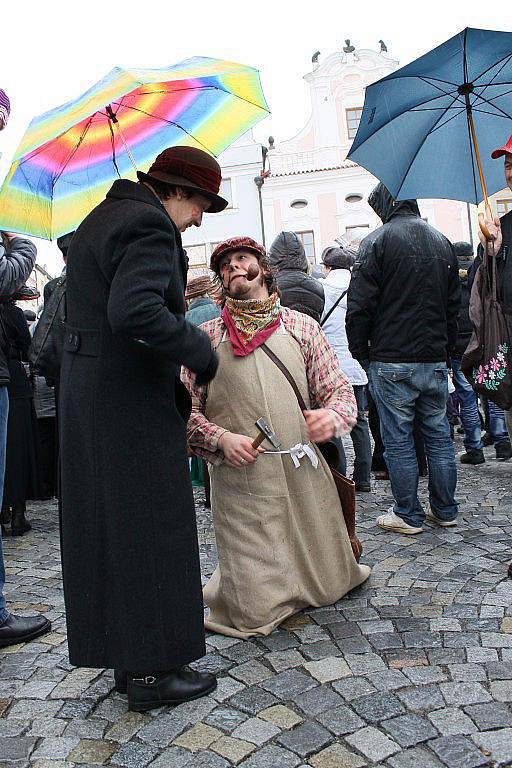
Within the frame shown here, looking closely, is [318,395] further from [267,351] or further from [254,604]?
[254,604]

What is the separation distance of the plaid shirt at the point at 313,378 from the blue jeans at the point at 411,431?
1228 mm

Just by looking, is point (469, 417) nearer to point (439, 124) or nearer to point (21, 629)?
point (439, 124)

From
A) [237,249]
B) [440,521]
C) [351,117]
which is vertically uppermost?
[351,117]

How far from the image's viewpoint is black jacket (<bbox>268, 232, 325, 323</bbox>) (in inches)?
227

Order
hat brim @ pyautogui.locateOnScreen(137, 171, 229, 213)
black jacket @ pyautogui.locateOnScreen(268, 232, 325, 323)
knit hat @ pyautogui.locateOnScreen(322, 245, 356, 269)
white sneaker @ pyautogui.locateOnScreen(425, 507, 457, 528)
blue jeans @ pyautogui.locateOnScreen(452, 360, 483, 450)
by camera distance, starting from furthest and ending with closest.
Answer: blue jeans @ pyautogui.locateOnScreen(452, 360, 483, 450)
knit hat @ pyautogui.locateOnScreen(322, 245, 356, 269)
black jacket @ pyautogui.locateOnScreen(268, 232, 325, 323)
white sneaker @ pyautogui.locateOnScreen(425, 507, 457, 528)
hat brim @ pyautogui.locateOnScreen(137, 171, 229, 213)

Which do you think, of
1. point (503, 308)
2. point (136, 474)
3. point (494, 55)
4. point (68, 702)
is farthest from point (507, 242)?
point (68, 702)

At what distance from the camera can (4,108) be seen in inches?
131

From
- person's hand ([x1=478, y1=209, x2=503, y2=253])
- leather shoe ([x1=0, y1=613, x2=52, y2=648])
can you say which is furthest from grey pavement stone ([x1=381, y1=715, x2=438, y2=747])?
person's hand ([x1=478, y1=209, x2=503, y2=253])

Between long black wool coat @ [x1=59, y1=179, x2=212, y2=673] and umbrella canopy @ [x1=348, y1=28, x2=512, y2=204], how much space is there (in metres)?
2.28

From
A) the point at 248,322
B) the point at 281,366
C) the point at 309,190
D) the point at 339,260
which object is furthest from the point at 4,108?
the point at 309,190

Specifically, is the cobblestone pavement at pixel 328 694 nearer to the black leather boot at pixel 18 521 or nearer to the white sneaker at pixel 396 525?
the white sneaker at pixel 396 525

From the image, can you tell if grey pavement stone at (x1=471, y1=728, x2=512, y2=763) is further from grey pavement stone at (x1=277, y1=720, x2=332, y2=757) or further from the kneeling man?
the kneeling man

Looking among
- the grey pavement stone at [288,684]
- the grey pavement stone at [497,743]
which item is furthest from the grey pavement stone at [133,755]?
the grey pavement stone at [497,743]

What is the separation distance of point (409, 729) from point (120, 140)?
8.92ft
